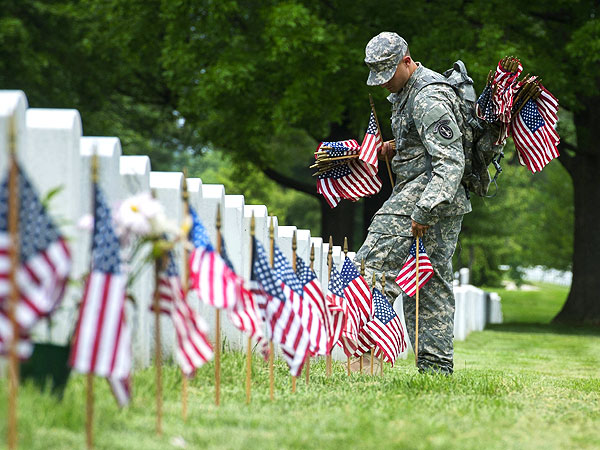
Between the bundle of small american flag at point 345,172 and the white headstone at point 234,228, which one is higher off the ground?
the bundle of small american flag at point 345,172

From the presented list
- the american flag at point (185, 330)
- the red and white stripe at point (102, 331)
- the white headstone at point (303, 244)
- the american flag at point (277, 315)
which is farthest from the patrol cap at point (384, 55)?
the red and white stripe at point (102, 331)

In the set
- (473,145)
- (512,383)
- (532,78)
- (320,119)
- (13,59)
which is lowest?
(512,383)

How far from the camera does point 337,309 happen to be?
244 inches

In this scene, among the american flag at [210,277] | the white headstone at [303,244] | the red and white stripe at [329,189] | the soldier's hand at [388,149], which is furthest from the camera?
the white headstone at [303,244]

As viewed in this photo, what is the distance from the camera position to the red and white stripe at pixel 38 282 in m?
3.38

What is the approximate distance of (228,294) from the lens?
4441mm

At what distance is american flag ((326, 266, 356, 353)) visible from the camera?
6199mm

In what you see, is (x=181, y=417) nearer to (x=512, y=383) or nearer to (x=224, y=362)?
(x=224, y=362)

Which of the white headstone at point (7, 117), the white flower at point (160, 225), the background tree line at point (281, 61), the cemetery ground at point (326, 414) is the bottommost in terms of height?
the cemetery ground at point (326, 414)

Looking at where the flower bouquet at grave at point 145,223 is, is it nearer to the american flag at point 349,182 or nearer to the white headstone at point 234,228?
the white headstone at point 234,228

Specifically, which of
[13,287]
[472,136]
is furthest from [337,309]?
[13,287]

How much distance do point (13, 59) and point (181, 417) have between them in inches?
812

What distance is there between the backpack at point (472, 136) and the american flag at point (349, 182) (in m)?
0.95

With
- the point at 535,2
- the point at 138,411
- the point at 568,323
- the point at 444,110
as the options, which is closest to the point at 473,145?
the point at 444,110
